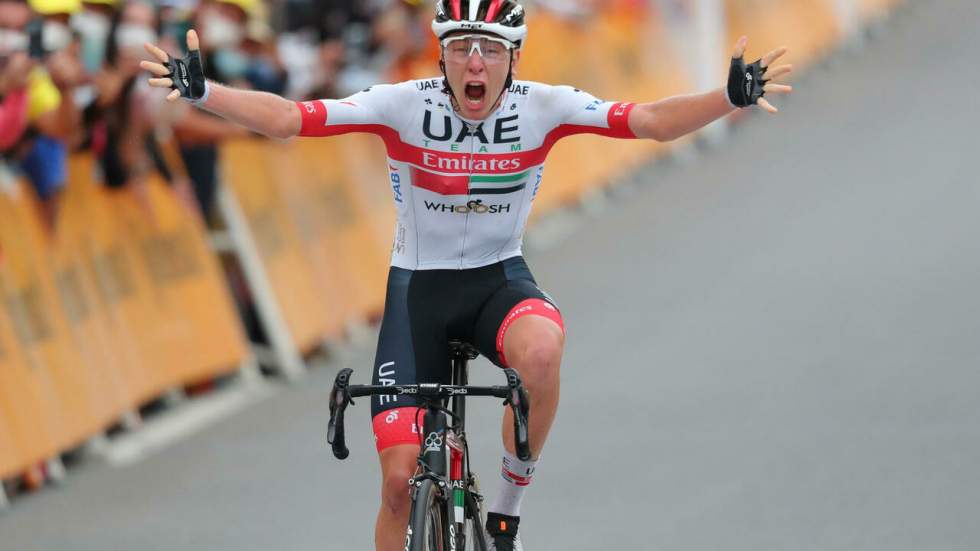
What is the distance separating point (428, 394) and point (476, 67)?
122cm

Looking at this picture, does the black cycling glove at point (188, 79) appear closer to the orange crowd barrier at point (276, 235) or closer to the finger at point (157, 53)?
the finger at point (157, 53)

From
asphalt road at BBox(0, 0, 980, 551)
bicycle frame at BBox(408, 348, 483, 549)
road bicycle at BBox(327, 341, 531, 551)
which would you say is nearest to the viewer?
road bicycle at BBox(327, 341, 531, 551)

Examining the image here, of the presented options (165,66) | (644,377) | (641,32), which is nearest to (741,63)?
(165,66)

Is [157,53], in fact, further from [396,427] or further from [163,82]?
[396,427]

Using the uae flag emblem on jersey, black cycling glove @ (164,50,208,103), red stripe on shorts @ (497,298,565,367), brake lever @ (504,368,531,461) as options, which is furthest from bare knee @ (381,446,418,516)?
black cycling glove @ (164,50,208,103)

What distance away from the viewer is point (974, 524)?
8.50 metres

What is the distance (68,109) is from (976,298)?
6.61 meters

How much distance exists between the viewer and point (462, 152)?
22.8 feet

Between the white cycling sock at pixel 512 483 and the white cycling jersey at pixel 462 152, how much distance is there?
76cm

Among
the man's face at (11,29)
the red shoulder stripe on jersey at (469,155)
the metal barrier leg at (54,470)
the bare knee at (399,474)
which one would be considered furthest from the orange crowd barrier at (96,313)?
the bare knee at (399,474)

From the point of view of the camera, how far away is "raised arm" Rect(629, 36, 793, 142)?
6641 millimetres

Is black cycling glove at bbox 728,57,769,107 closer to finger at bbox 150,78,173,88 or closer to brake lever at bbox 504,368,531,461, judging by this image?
brake lever at bbox 504,368,531,461

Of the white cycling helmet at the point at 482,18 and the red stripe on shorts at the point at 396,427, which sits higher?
the white cycling helmet at the point at 482,18

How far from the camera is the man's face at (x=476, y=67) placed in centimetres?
674
